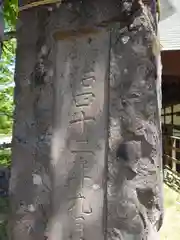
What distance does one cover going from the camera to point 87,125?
71.8 inches

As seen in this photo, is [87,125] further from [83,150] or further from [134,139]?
[134,139]

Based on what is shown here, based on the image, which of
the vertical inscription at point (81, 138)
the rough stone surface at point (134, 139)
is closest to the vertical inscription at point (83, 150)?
the vertical inscription at point (81, 138)

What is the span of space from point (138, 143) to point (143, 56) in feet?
1.25

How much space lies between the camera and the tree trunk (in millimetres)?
1741

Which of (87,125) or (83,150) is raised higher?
(87,125)

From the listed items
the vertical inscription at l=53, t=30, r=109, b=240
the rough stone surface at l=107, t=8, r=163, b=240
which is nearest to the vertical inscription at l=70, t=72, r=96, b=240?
the vertical inscription at l=53, t=30, r=109, b=240

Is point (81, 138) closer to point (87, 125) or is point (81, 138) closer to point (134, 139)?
point (87, 125)

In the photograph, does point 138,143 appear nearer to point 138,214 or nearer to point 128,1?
point 138,214

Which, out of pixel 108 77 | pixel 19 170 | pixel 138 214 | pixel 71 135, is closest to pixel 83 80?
pixel 108 77

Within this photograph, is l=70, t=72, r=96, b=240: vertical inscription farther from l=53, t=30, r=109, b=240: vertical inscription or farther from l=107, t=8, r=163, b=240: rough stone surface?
l=107, t=8, r=163, b=240: rough stone surface

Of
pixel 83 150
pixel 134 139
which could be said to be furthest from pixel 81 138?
pixel 134 139

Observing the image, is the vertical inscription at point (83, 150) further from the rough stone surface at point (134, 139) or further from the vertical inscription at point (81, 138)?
the rough stone surface at point (134, 139)

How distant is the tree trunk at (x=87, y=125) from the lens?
174 cm

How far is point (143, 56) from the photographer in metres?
1.76
